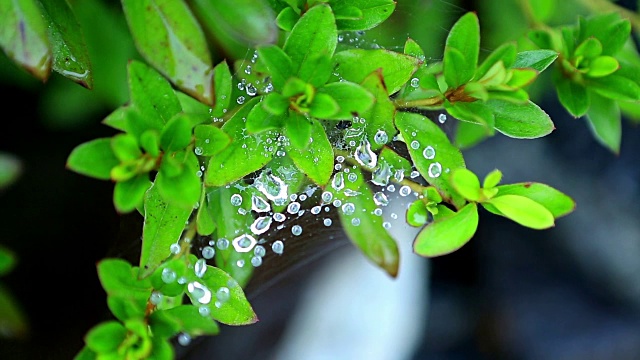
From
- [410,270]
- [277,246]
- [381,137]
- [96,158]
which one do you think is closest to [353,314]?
[410,270]

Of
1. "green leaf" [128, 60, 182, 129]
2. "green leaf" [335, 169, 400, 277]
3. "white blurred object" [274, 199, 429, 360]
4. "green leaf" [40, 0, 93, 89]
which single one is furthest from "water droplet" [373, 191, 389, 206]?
"white blurred object" [274, 199, 429, 360]

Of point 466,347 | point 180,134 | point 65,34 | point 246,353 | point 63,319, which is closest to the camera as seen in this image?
point 180,134

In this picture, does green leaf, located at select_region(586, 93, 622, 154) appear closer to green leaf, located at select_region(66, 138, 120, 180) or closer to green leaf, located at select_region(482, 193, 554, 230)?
green leaf, located at select_region(482, 193, 554, 230)

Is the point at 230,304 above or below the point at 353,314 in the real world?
above

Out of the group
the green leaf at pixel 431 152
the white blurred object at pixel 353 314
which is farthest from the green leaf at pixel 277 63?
the white blurred object at pixel 353 314

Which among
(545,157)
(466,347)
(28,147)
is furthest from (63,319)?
(545,157)

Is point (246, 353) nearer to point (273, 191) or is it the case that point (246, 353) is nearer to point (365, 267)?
point (365, 267)

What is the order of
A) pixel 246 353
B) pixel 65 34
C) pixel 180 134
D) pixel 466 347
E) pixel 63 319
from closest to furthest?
pixel 180 134
pixel 65 34
pixel 63 319
pixel 246 353
pixel 466 347

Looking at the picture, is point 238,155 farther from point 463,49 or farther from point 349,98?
point 463,49
